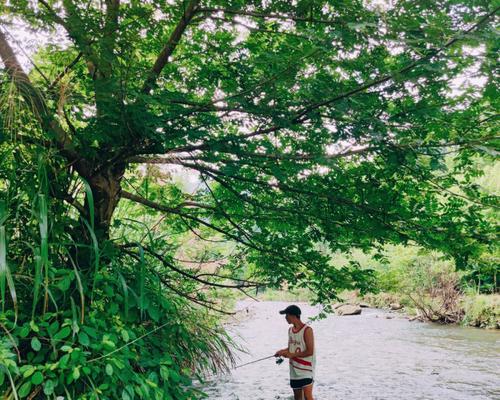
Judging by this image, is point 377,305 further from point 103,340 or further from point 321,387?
point 103,340

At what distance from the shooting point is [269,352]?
39.6 feet

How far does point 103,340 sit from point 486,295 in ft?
62.0

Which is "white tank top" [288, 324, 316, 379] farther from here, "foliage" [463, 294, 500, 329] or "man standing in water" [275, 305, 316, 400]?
"foliage" [463, 294, 500, 329]

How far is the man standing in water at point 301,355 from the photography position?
184 inches

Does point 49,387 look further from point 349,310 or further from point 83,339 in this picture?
point 349,310

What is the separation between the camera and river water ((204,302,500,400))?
7848 millimetres

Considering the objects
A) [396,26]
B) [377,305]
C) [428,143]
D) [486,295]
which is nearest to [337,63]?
[396,26]

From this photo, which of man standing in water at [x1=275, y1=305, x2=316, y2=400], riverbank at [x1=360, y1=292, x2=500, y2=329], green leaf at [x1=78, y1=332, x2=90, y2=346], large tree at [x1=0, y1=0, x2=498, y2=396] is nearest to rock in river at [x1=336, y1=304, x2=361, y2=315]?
riverbank at [x1=360, y1=292, x2=500, y2=329]

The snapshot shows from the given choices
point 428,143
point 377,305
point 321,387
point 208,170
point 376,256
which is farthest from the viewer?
point 377,305

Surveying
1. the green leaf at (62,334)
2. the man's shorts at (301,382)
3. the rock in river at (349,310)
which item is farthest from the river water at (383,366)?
the rock in river at (349,310)

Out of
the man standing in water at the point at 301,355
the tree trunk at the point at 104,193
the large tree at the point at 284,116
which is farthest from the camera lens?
the man standing in water at the point at 301,355

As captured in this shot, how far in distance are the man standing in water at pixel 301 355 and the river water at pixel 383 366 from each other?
2.80m

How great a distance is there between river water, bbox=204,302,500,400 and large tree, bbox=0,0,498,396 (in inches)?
190

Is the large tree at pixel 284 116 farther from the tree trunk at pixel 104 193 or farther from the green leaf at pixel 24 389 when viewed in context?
the green leaf at pixel 24 389
